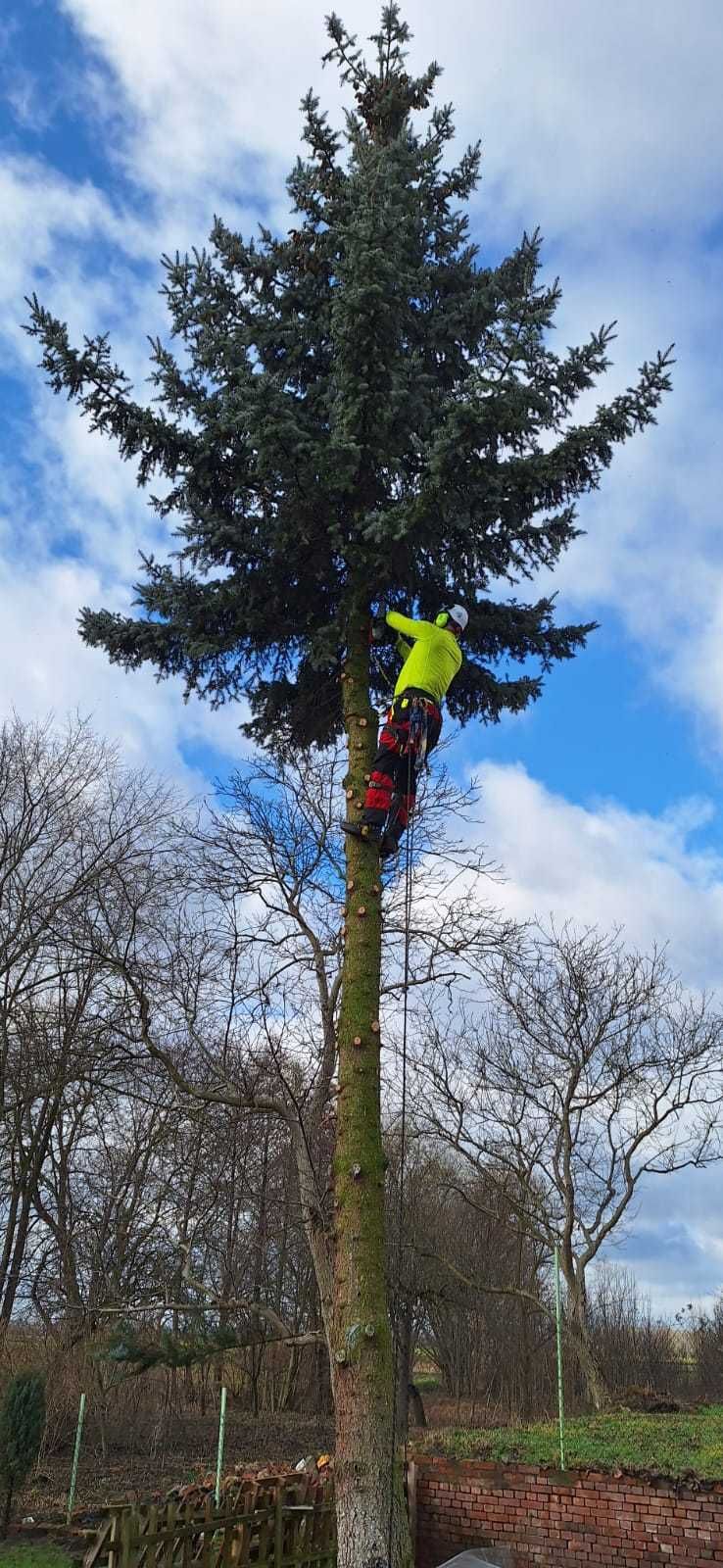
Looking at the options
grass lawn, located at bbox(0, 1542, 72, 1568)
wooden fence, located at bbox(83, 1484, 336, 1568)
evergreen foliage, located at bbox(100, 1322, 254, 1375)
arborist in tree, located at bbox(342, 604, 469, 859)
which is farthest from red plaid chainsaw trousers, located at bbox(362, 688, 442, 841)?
grass lawn, located at bbox(0, 1542, 72, 1568)

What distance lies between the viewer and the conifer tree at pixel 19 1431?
12727 mm

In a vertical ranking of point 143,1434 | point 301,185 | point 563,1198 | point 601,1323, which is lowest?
point 143,1434

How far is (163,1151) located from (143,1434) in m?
4.38

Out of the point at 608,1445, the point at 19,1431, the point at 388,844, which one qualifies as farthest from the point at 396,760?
the point at 19,1431

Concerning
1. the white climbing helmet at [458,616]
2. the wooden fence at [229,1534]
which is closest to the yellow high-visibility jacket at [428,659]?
the white climbing helmet at [458,616]

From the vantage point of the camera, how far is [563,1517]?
328 inches

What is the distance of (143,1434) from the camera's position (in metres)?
17.1

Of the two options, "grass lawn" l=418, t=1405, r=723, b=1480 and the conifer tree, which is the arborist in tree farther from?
the conifer tree

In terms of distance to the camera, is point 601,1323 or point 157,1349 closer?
point 157,1349

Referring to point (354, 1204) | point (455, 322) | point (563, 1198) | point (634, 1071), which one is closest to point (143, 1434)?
point (563, 1198)

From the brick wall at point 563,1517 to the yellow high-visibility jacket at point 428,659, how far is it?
20.5 feet

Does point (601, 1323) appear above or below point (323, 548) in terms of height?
below

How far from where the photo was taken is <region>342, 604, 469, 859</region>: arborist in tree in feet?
25.0

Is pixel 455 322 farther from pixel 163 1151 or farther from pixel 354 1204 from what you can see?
pixel 163 1151
